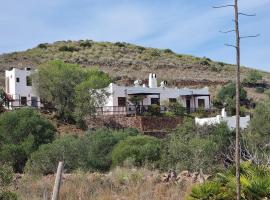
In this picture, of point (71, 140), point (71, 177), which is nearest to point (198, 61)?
point (71, 140)

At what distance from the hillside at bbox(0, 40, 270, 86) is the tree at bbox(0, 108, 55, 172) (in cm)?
3328

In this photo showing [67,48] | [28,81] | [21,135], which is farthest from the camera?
[67,48]

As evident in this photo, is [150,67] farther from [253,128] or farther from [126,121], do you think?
[253,128]

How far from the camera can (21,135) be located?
29.6 m

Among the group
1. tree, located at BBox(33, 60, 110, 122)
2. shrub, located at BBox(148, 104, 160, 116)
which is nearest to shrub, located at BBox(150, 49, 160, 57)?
tree, located at BBox(33, 60, 110, 122)

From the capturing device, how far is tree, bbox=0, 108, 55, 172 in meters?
27.2

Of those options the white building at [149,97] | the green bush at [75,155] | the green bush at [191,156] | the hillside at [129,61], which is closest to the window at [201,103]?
the white building at [149,97]

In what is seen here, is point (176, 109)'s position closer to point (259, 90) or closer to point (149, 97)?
point (149, 97)

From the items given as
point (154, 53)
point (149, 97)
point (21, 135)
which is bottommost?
point (21, 135)

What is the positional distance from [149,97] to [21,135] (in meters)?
21.8

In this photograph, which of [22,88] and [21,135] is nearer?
[21,135]

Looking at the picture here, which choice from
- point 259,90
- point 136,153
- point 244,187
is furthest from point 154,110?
point 244,187

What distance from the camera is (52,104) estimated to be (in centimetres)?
4441

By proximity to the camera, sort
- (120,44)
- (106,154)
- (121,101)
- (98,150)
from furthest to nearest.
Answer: (120,44)
(121,101)
(106,154)
(98,150)
